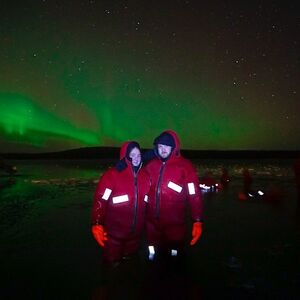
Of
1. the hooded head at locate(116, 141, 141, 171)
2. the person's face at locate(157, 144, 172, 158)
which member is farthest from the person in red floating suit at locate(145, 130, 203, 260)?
the hooded head at locate(116, 141, 141, 171)

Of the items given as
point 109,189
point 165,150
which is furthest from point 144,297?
point 165,150

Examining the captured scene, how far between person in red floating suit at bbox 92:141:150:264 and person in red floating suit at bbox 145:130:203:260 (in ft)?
0.68

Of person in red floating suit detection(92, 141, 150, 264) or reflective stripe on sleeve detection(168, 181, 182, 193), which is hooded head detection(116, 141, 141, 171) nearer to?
person in red floating suit detection(92, 141, 150, 264)

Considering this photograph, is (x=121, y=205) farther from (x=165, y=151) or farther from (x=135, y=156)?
(x=165, y=151)

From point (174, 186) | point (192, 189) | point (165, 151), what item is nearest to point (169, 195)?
point (174, 186)

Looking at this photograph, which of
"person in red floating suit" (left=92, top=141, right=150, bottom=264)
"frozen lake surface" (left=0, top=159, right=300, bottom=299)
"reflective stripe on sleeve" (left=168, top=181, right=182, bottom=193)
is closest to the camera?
"person in red floating suit" (left=92, top=141, right=150, bottom=264)

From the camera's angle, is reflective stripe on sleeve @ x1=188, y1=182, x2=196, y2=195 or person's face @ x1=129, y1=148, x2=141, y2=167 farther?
reflective stripe on sleeve @ x1=188, y1=182, x2=196, y2=195

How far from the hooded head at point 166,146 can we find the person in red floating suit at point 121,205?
1.04 ft

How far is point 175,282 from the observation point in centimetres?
496

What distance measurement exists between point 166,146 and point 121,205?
92 cm

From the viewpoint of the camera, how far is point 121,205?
4105 mm

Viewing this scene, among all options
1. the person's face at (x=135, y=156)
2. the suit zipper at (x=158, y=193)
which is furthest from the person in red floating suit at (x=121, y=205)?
the suit zipper at (x=158, y=193)

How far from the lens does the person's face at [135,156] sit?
13.6 ft

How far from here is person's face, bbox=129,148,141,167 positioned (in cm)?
413
